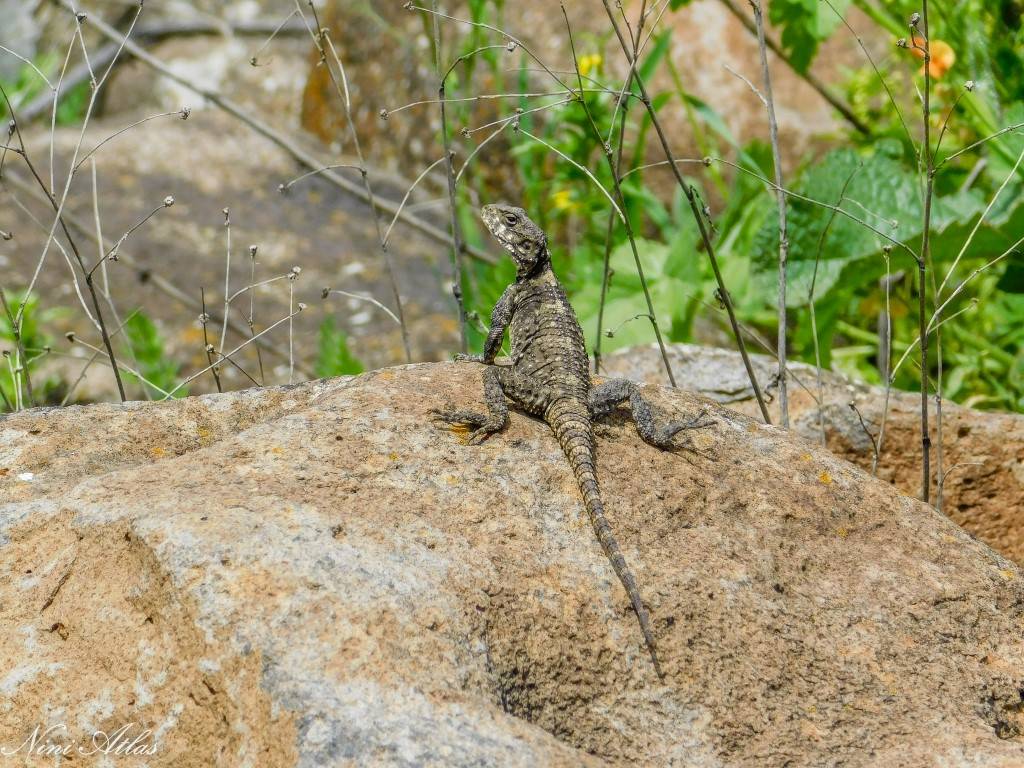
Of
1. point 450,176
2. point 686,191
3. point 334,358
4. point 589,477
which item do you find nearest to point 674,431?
point 589,477

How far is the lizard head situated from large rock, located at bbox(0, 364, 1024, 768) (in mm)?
1142

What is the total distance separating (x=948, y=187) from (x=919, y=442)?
2183 millimetres

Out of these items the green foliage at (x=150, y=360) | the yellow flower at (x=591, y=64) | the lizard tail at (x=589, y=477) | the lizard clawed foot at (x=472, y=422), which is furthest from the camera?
the green foliage at (x=150, y=360)

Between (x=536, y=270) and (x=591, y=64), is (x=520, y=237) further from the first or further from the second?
(x=591, y=64)

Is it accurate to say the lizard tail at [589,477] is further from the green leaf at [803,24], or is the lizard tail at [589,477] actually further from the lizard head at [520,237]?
the green leaf at [803,24]

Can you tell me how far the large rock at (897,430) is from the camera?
4.20 m

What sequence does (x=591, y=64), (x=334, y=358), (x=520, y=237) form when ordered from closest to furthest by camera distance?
1. (x=520, y=237)
2. (x=334, y=358)
3. (x=591, y=64)

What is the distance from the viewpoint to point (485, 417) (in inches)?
129

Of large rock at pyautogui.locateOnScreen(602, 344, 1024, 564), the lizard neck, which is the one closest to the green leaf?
large rock at pyautogui.locateOnScreen(602, 344, 1024, 564)

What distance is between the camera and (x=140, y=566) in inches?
98.2

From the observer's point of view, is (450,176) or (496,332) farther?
(450,176)

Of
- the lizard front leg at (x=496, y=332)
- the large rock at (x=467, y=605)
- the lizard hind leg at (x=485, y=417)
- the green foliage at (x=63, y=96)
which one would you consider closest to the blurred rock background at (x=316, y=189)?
the green foliage at (x=63, y=96)

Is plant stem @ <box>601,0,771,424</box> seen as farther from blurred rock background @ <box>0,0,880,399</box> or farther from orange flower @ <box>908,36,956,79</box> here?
blurred rock background @ <box>0,0,880,399</box>

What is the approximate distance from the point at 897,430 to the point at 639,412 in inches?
57.5
